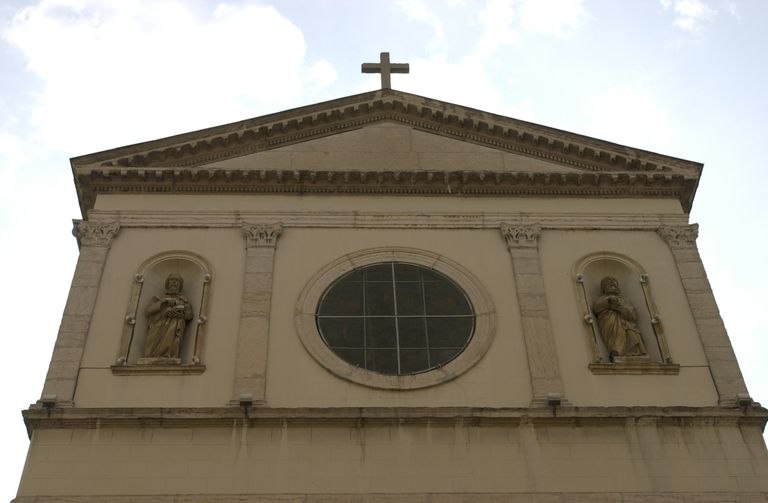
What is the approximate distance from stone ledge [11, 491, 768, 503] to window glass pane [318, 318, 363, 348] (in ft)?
10.4

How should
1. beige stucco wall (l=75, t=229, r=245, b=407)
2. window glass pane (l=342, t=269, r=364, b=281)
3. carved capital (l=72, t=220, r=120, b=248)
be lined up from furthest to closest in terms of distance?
carved capital (l=72, t=220, r=120, b=248)
window glass pane (l=342, t=269, r=364, b=281)
beige stucco wall (l=75, t=229, r=245, b=407)

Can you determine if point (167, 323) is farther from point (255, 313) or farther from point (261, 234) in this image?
point (261, 234)

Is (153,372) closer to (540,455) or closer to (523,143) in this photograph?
(540,455)

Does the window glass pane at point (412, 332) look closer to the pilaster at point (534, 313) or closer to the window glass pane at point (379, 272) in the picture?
the window glass pane at point (379, 272)

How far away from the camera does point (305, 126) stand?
2112 cm

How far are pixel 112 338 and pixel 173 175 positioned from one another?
13.3 ft

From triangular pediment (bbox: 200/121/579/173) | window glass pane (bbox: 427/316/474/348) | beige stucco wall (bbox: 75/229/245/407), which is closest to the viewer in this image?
beige stucco wall (bbox: 75/229/245/407)

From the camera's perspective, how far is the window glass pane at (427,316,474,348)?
682 inches

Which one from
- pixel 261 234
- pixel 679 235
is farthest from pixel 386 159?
pixel 679 235

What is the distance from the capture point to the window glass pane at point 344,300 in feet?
58.4

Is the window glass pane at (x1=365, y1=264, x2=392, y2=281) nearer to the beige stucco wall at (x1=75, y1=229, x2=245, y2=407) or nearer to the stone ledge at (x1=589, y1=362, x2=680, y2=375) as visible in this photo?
the beige stucco wall at (x1=75, y1=229, x2=245, y2=407)

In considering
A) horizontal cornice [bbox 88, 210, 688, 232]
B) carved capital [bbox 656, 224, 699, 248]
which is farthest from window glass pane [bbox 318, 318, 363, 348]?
carved capital [bbox 656, 224, 699, 248]

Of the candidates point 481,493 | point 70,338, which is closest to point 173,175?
point 70,338

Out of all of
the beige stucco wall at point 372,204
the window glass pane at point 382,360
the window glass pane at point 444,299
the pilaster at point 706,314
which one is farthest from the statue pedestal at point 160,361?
the pilaster at point 706,314
